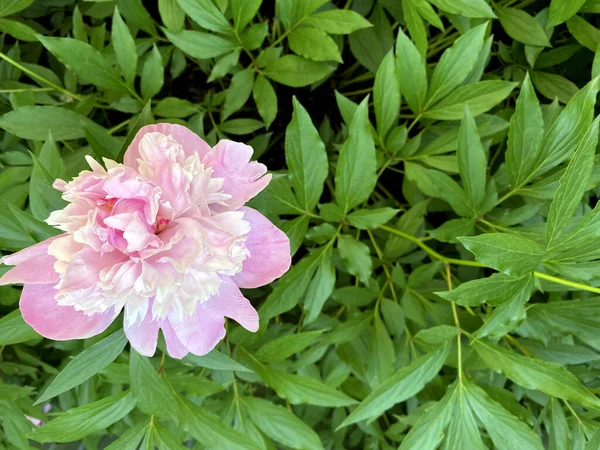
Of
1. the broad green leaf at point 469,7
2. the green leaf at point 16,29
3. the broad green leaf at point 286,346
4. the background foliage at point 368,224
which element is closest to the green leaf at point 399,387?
the background foliage at point 368,224

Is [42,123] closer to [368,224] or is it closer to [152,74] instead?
[152,74]

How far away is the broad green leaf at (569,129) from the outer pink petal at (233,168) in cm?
38

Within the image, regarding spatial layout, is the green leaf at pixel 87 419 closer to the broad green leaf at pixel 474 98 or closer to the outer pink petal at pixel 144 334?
the outer pink petal at pixel 144 334

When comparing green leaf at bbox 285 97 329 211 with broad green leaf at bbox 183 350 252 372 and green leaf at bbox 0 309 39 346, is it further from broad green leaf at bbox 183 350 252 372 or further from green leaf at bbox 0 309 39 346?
green leaf at bbox 0 309 39 346

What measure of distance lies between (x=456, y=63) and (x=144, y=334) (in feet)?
1.81

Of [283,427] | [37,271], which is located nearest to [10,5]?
[37,271]

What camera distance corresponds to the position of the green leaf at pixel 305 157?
634mm

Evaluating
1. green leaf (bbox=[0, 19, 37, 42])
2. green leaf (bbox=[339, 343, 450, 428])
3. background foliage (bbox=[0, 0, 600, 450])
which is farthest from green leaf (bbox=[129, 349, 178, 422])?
green leaf (bbox=[0, 19, 37, 42])

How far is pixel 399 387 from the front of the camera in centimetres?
64

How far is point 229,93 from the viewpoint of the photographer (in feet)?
2.72

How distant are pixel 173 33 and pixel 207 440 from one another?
583 mm

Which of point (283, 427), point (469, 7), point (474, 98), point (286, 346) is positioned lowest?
point (283, 427)

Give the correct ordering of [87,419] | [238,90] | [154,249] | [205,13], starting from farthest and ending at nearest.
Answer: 1. [238,90]
2. [205,13]
3. [87,419]
4. [154,249]

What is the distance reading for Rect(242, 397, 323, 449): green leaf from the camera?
707mm
